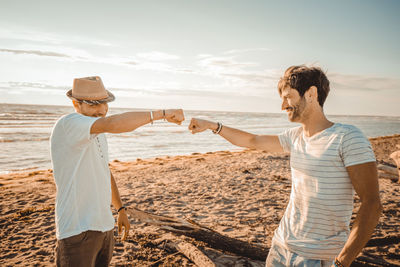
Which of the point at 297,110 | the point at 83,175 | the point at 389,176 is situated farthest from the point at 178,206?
the point at 389,176

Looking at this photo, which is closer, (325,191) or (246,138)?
(325,191)

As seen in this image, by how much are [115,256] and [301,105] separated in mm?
3676

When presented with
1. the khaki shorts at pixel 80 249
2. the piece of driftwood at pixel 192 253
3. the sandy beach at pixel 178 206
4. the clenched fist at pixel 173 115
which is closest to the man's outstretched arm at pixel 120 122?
the clenched fist at pixel 173 115

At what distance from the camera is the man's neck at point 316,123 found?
77.5 inches

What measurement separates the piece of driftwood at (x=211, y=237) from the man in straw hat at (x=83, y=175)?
1.99 meters

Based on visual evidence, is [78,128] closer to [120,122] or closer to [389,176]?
[120,122]

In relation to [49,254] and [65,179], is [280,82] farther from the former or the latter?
[49,254]

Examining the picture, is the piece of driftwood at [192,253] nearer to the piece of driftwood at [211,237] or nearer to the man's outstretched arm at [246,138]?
the piece of driftwood at [211,237]

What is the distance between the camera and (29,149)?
1427cm

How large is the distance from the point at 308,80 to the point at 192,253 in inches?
116

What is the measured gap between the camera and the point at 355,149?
165 cm

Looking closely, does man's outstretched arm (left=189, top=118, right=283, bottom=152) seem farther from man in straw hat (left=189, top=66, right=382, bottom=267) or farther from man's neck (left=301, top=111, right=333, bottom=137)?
man's neck (left=301, top=111, right=333, bottom=137)

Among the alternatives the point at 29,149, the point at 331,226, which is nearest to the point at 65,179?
the point at 331,226

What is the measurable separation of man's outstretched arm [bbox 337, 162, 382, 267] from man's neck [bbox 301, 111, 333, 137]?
42 centimetres
